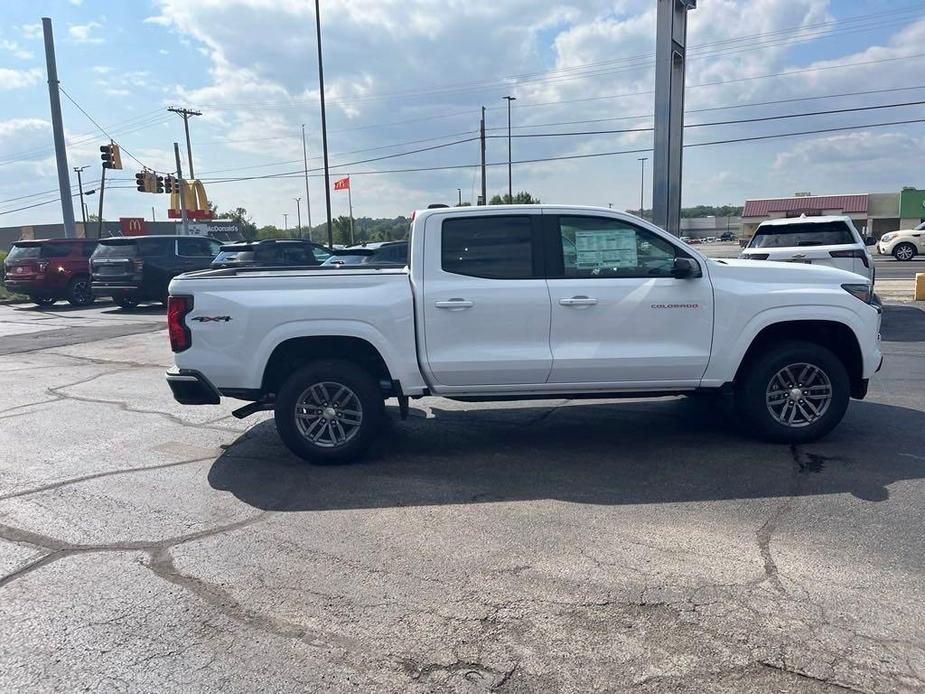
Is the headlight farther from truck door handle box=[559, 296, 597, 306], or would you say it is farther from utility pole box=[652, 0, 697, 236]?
utility pole box=[652, 0, 697, 236]

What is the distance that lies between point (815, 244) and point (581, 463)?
8.38 metres

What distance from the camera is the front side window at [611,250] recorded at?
5.80 meters

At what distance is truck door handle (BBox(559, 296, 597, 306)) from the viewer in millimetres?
Answer: 5652

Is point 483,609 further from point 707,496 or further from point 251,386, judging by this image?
point 251,386

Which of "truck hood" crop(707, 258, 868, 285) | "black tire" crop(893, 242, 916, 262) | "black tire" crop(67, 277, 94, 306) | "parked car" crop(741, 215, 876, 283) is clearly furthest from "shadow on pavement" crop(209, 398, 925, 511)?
"black tire" crop(893, 242, 916, 262)

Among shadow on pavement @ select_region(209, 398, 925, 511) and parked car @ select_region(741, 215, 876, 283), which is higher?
parked car @ select_region(741, 215, 876, 283)

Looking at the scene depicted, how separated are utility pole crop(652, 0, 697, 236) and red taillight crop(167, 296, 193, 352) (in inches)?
398

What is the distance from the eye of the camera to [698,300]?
5.76m

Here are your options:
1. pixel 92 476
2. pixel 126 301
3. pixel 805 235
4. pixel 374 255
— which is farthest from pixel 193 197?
pixel 92 476

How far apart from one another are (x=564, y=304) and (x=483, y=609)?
2746 mm

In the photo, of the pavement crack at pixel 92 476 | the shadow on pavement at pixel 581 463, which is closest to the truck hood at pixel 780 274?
the shadow on pavement at pixel 581 463

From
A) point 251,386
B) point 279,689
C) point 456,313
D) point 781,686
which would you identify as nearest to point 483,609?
point 279,689

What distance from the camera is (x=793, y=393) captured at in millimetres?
5902

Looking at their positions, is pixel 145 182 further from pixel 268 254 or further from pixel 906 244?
pixel 906 244
